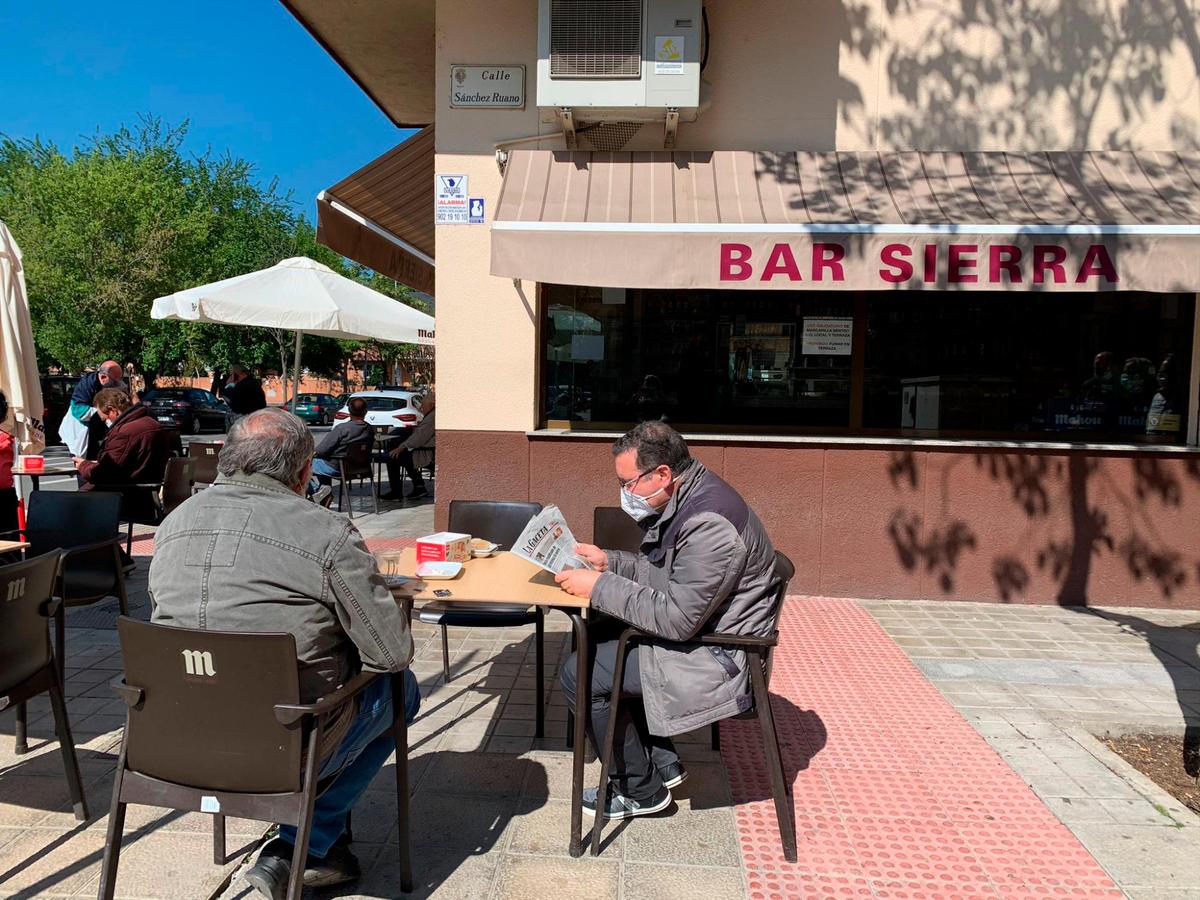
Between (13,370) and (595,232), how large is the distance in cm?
381

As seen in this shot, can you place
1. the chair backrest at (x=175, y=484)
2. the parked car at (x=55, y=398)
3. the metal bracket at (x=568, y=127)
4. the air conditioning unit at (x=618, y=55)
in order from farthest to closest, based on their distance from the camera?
the parked car at (x=55, y=398) → the chair backrest at (x=175, y=484) → the metal bracket at (x=568, y=127) → the air conditioning unit at (x=618, y=55)

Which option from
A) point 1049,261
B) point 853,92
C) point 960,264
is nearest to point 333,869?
point 960,264

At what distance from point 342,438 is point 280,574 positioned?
24.3 ft

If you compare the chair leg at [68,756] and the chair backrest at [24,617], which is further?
the chair leg at [68,756]

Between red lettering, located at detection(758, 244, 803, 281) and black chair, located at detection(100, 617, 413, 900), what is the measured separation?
3.99m

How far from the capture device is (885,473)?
20.4ft

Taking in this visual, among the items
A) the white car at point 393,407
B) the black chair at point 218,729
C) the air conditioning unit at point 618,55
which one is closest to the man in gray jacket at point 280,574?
the black chair at point 218,729

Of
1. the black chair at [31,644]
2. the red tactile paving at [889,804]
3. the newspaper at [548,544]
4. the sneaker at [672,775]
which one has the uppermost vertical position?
the newspaper at [548,544]

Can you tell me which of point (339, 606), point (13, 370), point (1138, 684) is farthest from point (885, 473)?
point (13, 370)

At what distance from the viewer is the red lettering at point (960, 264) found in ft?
17.5

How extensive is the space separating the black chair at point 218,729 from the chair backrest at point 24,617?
0.93m

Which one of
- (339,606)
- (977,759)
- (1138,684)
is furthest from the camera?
(1138,684)

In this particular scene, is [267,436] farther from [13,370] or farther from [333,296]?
[333,296]

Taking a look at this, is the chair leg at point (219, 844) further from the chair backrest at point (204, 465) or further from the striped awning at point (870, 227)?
the chair backrest at point (204, 465)
